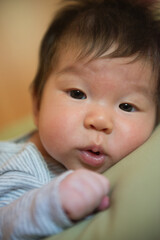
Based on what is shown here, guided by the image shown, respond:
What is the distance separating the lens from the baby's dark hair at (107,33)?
2.75ft

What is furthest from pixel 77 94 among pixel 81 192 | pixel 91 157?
pixel 81 192

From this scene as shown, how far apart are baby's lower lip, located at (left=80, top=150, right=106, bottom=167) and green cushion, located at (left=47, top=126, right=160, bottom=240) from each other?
0.12 m

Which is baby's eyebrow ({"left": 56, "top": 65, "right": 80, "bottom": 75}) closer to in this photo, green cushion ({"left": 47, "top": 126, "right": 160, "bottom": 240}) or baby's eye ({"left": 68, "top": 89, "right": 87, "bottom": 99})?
baby's eye ({"left": 68, "top": 89, "right": 87, "bottom": 99})

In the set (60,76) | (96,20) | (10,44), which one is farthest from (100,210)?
(10,44)

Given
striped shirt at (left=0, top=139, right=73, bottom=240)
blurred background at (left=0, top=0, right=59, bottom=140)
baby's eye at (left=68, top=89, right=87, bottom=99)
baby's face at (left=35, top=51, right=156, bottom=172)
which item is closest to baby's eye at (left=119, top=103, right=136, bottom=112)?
baby's face at (left=35, top=51, right=156, bottom=172)

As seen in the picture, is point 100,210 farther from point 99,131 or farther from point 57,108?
point 57,108

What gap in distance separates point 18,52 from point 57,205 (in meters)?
1.87

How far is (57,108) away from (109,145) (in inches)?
7.7

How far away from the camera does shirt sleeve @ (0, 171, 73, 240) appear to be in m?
0.57

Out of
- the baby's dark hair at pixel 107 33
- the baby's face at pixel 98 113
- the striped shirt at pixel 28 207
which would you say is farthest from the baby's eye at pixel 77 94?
the striped shirt at pixel 28 207

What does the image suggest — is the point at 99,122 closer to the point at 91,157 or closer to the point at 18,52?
the point at 91,157

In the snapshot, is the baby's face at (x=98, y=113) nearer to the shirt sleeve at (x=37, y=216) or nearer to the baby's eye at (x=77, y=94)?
the baby's eye at (x=77, y=94)

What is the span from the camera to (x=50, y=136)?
82 centimetres

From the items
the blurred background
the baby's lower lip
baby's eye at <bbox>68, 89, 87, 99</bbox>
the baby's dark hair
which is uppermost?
the baby's dark hair
